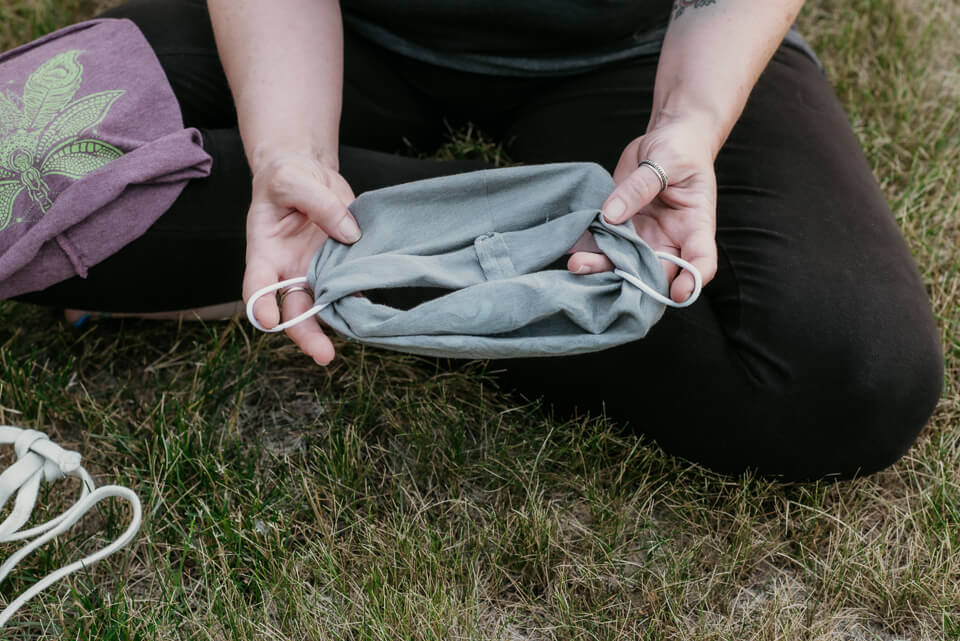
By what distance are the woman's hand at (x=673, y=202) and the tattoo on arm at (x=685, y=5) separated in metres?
0.23

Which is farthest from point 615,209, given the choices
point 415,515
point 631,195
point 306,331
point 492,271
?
point 415,515

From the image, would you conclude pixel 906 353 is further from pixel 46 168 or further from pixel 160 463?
pixel 46 168

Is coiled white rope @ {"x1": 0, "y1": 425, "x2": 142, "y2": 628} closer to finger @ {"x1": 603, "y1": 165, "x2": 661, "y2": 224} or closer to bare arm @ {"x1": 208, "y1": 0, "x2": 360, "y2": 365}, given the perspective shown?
bare arm @ {"x1": 208, "y1": 0, "x2": 360, "y2": 365}

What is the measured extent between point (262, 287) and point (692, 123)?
66 centimetres

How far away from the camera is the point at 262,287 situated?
3.82 feet

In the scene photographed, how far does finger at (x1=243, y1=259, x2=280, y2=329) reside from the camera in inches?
44.6

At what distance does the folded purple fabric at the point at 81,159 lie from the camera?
4.39ft

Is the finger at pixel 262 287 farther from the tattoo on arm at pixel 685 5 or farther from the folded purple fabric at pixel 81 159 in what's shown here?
the tattoo on arm at pixel 685 5

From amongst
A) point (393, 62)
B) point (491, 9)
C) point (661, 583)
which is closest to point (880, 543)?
point (661, 583)

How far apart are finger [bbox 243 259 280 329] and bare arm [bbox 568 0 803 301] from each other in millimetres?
394

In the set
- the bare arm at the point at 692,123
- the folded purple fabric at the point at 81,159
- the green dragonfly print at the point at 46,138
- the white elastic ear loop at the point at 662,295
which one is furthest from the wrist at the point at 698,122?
the green dragonfly print at the point at 46,138

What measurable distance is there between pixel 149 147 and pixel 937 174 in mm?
1584

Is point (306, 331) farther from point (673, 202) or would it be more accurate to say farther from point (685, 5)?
point (685, 5)

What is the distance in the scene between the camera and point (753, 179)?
1.43 metres
